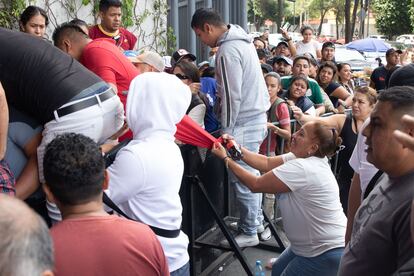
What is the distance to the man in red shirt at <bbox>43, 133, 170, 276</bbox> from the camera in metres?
1.93

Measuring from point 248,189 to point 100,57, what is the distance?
5.53ft

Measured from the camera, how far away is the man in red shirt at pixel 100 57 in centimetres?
353

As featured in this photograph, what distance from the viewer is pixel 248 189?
4.41m

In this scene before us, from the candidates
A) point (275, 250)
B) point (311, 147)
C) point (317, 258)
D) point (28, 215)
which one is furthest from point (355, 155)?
point (28, 215)

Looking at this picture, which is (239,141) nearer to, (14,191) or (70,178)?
(14,191)

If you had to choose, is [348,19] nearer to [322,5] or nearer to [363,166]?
[363,166]

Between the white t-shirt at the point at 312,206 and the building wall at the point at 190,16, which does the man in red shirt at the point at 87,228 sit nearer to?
the white t-shirt at the point at 312,206

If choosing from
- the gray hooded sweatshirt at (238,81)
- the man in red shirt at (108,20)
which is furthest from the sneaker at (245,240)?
the man in red shirt at (108,20)

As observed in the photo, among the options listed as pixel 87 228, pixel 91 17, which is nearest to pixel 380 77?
pixel 91 17

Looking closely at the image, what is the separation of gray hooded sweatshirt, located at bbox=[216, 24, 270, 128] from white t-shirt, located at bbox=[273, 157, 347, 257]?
1329mm

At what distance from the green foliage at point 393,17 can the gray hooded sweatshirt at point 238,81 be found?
45.0 metres

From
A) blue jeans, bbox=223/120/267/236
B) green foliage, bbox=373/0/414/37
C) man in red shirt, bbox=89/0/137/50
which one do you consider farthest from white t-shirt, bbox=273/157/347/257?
green foliage, bbox=373/0/414/37

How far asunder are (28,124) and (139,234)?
1121 mm

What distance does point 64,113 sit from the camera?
2.71 meters
